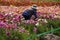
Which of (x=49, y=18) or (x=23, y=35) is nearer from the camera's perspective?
(x=23, y=35)

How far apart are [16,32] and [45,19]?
2.41 m

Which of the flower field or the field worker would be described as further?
the field worker

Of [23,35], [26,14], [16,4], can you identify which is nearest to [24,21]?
[26,14]

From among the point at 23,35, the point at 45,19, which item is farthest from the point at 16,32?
the point at 45,19

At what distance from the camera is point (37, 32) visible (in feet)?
28.5

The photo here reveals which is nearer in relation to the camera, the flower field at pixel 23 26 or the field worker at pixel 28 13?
the flower field at pixel 23 26

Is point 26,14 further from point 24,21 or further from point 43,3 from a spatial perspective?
point 43,3

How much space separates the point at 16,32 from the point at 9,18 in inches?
83.1

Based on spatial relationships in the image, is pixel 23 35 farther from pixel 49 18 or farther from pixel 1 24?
pixel 49 18

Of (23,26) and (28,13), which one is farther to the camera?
(28,13)

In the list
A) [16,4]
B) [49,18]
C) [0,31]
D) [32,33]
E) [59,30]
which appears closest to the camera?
[0,31]

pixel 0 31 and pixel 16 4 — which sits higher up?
pixel 0 31

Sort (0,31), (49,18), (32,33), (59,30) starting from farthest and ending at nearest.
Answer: (49,18)
(59,30)
(32,33)
(0,31)

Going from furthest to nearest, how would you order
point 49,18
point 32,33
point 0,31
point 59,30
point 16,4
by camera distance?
point 16,4
point 49,18
point 59,30
point 32,33
point 0,31
